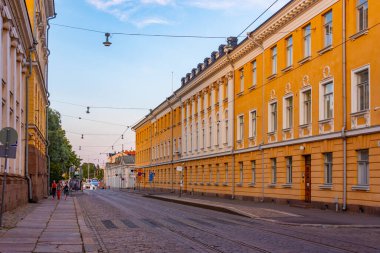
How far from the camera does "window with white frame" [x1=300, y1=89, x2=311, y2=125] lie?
2981 centimetres

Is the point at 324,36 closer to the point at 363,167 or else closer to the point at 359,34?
the point at 359,34

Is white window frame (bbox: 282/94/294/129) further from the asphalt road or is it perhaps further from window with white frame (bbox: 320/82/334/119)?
the asphalt road

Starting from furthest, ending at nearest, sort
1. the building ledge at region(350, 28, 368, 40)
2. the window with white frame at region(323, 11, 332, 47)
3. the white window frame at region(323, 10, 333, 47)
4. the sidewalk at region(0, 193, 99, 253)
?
the window with white frame at region(323, 11, 332, 47) < the white window frame at region(323, 10, 333, 47) < the building ledge at region(350, 28, 368, 40) < the sidewalk at region(0, 193, 99, 253)

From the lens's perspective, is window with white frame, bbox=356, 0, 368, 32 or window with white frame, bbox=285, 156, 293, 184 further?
window with white frame, bbox=285, 156, 293, 184

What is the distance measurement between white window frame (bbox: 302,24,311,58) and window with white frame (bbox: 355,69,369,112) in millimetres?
4958

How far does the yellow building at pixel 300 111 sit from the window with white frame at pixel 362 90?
0.04m

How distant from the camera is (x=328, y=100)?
27.5 metres

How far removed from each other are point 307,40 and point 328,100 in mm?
4191

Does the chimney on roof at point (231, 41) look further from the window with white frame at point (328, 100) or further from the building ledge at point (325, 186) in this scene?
the building ledge at point (325, 186)

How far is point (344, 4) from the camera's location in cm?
2575

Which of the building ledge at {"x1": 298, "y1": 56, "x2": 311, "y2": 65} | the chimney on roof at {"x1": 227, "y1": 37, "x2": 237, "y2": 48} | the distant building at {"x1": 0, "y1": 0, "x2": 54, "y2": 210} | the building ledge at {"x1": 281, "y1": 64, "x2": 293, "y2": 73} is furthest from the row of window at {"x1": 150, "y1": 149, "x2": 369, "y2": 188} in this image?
the distant building at {"x1": 0, "y1": 0, "x2": 54, "y2": 210}

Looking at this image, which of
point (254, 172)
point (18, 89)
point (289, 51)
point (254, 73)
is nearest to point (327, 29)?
point (289, 51)

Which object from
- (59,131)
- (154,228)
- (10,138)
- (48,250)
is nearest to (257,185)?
(154,228)

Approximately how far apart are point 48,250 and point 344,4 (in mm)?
18820
